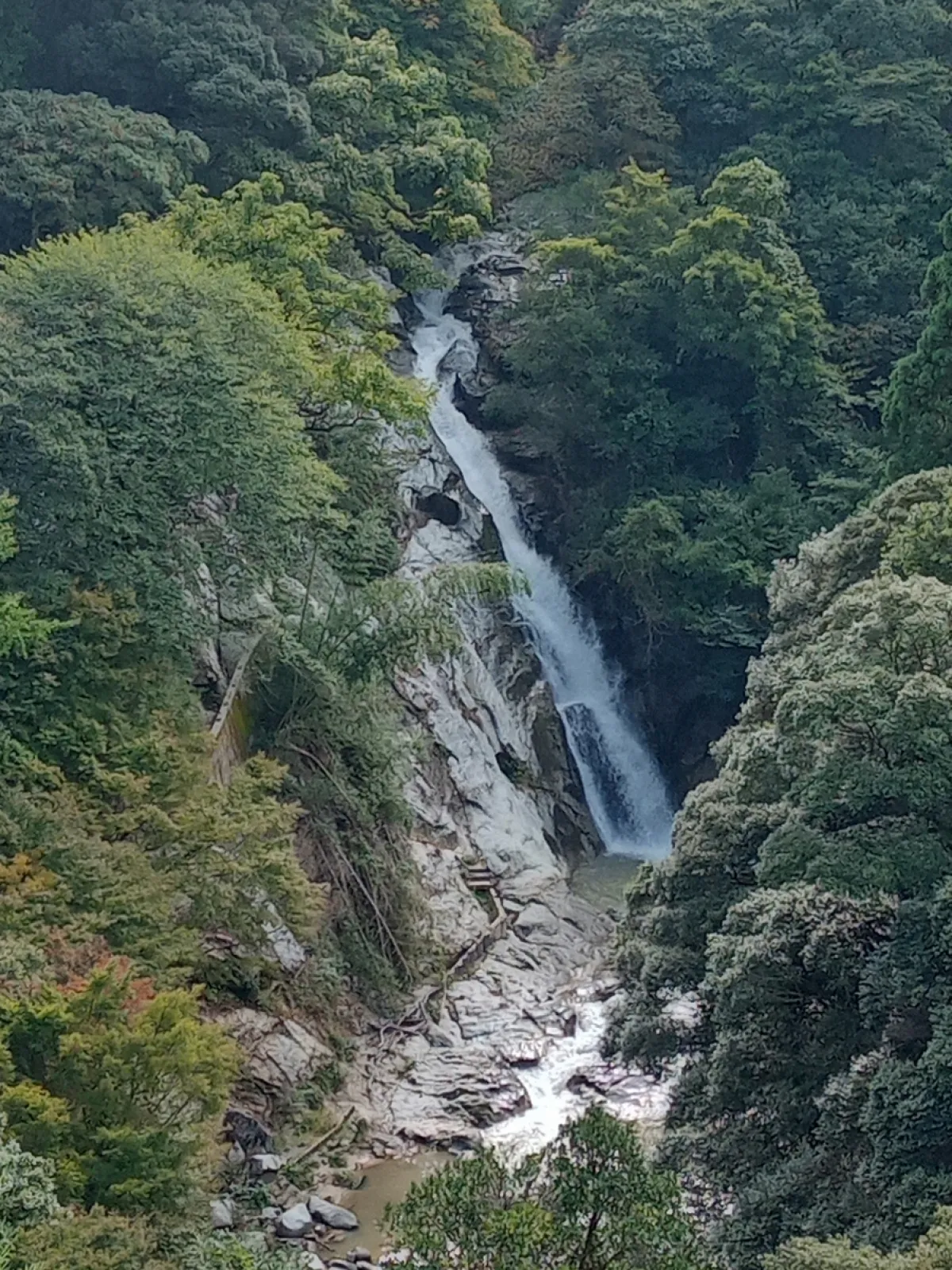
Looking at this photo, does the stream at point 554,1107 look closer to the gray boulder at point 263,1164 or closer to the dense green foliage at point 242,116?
the gray boulder at point 263,1164

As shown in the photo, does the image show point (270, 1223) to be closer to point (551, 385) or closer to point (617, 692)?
point (617, 692)

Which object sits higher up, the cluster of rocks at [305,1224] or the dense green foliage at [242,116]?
the dense green foliage at [242,116]

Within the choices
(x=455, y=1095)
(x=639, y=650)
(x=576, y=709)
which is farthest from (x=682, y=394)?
(x=455, y=1095)

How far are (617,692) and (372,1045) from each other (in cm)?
1178

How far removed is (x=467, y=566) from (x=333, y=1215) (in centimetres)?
870

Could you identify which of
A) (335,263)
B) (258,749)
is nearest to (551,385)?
(335,263)

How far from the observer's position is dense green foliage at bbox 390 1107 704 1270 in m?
7.23

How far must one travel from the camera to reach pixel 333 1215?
42.9ft

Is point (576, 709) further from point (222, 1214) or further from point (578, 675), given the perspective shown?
Result: point (222, 1214)

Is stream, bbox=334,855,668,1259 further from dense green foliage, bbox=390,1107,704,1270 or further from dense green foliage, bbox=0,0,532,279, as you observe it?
dense green foliage, bbox=0,0,532,279

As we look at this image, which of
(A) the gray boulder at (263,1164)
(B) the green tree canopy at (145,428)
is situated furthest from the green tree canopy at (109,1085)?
(B) the green tree canopy at (145,428)

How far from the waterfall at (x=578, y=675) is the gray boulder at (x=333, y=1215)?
12322 millimetres

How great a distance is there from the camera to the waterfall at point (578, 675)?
2542 centimetres

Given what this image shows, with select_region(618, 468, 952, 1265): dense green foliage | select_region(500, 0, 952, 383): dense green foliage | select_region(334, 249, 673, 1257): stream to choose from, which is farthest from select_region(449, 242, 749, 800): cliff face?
select_region(618, 468, 952, 1265): dense green foliage
